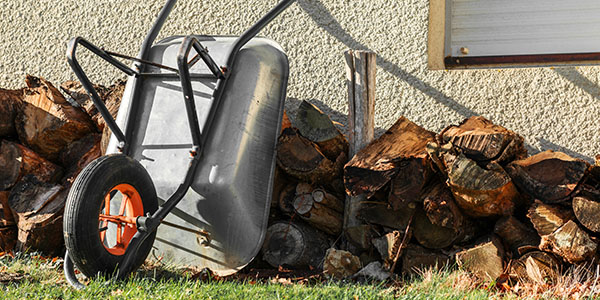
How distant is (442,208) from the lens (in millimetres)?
3031

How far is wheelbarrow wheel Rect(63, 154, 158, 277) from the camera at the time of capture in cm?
257

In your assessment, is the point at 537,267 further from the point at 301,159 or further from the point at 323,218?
the point at 301,159

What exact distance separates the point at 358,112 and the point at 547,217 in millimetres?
1207

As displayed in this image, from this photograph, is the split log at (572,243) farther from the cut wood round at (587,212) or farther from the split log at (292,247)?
the split log at (292,247)

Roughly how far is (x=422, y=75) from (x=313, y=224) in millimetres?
1237

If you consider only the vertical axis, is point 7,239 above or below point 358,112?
below

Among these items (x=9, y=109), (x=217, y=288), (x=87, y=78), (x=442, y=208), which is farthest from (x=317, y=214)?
(x=9, y=109)

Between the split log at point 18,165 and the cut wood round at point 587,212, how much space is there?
10.4 ft

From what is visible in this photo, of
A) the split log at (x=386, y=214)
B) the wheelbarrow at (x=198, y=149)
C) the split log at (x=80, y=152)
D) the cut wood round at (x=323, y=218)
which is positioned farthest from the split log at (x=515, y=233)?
the split log at (x=80, y=152)

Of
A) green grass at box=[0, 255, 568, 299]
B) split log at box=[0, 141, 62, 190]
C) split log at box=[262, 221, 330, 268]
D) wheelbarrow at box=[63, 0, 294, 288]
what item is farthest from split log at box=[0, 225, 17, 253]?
split log at box=[262, 221, 330, 268]

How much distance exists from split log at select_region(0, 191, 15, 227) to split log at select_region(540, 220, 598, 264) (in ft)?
10.5

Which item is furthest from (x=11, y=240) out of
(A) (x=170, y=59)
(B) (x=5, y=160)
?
(A) (x=170, y=59)

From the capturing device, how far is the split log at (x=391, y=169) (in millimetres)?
3061

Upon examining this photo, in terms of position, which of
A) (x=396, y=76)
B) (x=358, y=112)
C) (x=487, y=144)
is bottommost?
(x=487, y=144)
